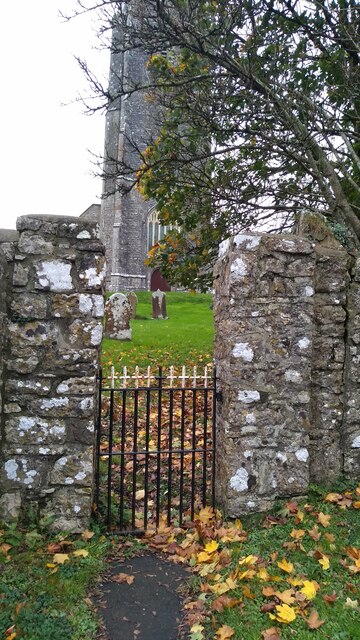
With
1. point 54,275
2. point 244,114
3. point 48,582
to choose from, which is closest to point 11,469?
point 48,582

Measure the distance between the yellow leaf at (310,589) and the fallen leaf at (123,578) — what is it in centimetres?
122

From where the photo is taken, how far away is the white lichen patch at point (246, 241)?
402 centimetres

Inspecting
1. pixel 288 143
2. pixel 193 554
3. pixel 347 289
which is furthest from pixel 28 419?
pixel 288 143

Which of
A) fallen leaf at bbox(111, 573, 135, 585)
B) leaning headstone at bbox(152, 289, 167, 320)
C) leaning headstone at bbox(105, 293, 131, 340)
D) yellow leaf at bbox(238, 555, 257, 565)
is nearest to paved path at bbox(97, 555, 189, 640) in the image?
fallen leaf at bbox(111, 573, 135, 585)

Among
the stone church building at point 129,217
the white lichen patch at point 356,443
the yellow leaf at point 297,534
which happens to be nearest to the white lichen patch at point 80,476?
the yellow leaf at point 297,534

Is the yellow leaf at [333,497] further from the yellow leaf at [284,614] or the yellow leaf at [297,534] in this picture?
the yellow leaf at [284,614]

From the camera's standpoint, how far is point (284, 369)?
409cm

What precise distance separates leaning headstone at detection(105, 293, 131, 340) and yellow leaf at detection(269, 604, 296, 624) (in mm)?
9870

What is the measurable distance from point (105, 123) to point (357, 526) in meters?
38.6

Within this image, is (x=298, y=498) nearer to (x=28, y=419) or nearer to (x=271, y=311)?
(x=271, y=311)

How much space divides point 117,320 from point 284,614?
1009cm

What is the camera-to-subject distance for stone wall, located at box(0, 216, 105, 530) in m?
3.64

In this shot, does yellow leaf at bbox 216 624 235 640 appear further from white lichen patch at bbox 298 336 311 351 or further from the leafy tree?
the leafy tree

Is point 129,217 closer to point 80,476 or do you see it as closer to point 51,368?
point 51,368
